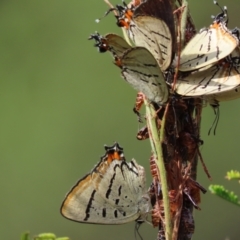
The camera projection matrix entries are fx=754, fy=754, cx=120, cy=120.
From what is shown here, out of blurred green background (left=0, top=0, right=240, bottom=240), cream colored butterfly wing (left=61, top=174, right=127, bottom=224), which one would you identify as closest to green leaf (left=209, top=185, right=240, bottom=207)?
cream colored butterfly wing (left=61, top=174, right=127, bottom=224)

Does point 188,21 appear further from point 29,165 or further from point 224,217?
point 29,165

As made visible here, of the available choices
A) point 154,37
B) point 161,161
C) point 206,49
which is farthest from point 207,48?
point 161,161

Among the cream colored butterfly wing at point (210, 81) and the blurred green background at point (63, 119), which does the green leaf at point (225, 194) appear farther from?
the blurred green background at point (63, 119)

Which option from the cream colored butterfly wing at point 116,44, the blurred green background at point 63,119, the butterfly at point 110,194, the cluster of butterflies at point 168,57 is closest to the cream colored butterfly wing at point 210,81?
the cluster of butterflies at point 168,57

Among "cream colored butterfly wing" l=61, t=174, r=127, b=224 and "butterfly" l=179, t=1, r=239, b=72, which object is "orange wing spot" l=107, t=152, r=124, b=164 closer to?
"cream colored butterfly wing" l=61, t=174, r=127, b=224

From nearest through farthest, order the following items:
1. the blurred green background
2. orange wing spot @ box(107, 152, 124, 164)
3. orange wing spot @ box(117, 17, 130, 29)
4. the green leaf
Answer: the green leaf < orange wing spot @ box(117, 17, 130, 29) < orange wing spot @ box(107, 152, 124, 164) < the blurred green background

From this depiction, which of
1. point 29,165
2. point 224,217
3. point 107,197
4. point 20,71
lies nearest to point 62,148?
point 29,165
